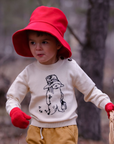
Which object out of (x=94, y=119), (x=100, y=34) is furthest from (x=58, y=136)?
(x=100, y=34)

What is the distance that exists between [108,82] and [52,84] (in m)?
5.88

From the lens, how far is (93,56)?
125 inches

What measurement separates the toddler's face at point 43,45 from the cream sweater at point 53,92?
0.38 feet

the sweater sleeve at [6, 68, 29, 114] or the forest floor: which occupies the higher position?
the sweater sleeve at [6, 68, 29, 114]

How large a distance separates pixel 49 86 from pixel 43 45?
36 cm

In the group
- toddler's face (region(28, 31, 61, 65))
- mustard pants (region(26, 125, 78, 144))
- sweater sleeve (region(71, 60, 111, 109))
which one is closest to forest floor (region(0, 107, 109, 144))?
mustard pants (region(26, 125, 78, 144))

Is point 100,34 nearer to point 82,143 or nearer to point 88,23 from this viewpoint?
point 88,23

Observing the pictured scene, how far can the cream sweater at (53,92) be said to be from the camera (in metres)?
1.81

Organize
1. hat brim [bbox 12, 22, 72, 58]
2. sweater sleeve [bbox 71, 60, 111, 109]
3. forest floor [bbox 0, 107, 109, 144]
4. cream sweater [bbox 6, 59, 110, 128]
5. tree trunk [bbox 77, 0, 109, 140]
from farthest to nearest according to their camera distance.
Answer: forest floor [bbox 0, 107, 109, 144] < tree trunk [bbox 77, 0, 109, 140] < sweater sleeve [bbox 71, 60, 111, 109] < cream sweater [bbox 6, 59, 110, 128] < hat brim [bbox 12, 22, 72, 58]

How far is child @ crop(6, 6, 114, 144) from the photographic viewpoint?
178cm

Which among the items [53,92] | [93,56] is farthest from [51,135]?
[93,56]

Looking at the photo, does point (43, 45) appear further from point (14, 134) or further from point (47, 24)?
point (14, 134)

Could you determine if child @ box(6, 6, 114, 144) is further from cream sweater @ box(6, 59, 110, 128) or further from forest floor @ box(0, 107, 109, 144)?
forest floor @ box(0, 107, 109, 144)

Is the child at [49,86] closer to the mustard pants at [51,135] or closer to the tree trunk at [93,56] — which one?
the mustard pants at [51,135]
